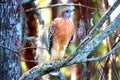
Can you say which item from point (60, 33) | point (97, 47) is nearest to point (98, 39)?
point (60, 33)

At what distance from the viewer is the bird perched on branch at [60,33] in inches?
111

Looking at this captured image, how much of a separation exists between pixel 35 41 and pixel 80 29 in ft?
1.76

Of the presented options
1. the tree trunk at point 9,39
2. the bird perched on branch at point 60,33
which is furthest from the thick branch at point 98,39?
the bird perched on branch at point 60,33

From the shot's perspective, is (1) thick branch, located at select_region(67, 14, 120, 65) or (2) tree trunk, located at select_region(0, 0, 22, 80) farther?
(2) tree trunk, located at select_region(0, 0, 22, 80)

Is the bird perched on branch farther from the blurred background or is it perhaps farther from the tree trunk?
the tree trunk

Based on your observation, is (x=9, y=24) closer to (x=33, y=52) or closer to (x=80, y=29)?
(x=80, y=29)

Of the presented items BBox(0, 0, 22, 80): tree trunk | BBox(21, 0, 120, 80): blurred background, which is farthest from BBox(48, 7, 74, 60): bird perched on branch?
BBox(0, 0, 22, 80): tree trunk

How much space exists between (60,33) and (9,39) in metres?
0.57

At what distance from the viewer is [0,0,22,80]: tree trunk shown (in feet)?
7.79

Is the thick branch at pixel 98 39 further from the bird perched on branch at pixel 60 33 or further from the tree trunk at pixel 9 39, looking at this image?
the bird perched on branch at pixel 60 33

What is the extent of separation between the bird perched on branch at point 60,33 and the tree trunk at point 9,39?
447 mm

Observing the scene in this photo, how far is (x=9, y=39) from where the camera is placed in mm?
2379

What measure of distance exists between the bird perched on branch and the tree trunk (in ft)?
1.47

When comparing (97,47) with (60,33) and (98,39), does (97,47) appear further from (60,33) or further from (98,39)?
(98,39)
